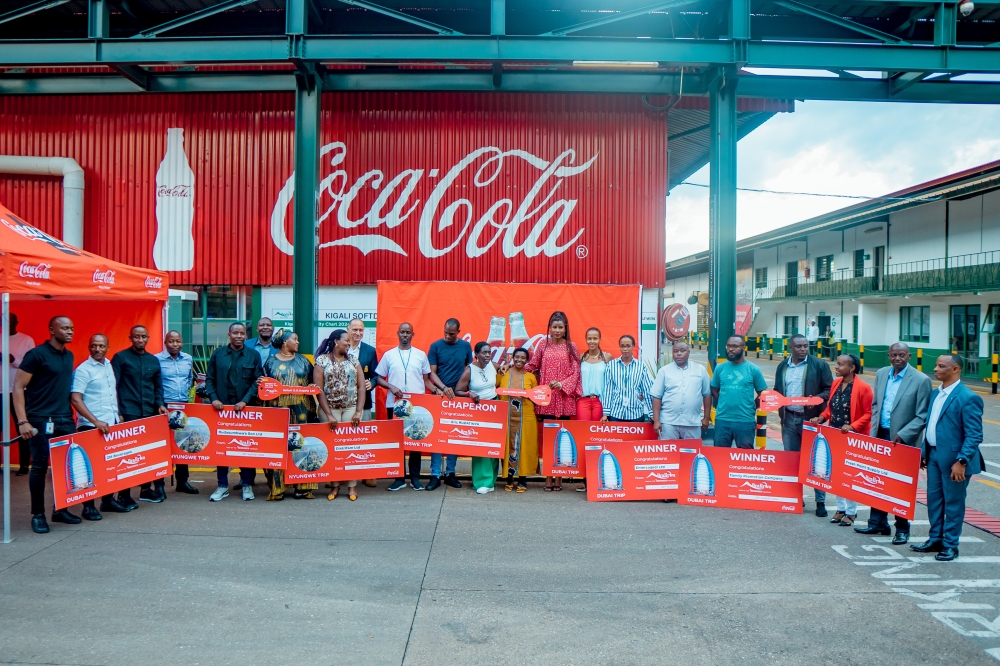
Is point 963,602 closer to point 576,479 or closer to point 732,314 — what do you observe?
point 576,479

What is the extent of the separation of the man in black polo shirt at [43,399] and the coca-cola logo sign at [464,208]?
6.22 m

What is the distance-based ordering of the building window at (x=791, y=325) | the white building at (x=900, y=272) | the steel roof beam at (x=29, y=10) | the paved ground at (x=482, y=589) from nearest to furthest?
1. the paved ground at (x=482, y=589)
2. the steel roof beam at (x=29, y=10)
3. the white building at (x=900, y=272)
4. the building window at (x=791, y=325)

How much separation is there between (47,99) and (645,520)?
13.0m

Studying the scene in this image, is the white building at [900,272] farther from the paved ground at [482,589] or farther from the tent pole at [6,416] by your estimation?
the tent pole at [6,416]

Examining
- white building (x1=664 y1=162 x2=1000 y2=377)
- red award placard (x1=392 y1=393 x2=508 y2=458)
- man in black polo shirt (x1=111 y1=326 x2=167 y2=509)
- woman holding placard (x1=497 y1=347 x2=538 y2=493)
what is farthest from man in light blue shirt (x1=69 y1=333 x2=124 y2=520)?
white building (x1=664 y1=162 x2=1000 y2=377)

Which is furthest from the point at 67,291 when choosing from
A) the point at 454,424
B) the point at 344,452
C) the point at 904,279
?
the point at 904,279

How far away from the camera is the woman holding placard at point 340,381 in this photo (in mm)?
7312

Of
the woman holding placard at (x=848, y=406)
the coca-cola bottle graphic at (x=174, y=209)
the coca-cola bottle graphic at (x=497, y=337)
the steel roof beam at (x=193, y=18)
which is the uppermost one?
the steel roof beam at (x=193, y=18)

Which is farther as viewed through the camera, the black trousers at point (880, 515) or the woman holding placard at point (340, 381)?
the woman holding placard at point (340, 381)

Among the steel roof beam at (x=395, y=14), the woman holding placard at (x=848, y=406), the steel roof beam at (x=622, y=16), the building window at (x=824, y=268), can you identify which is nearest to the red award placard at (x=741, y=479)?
the woman holding placard at (x=848, y=406)

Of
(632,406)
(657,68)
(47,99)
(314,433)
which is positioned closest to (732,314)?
(632,406)

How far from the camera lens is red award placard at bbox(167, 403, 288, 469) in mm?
7277

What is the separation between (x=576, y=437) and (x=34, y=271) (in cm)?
576

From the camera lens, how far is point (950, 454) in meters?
5.70
